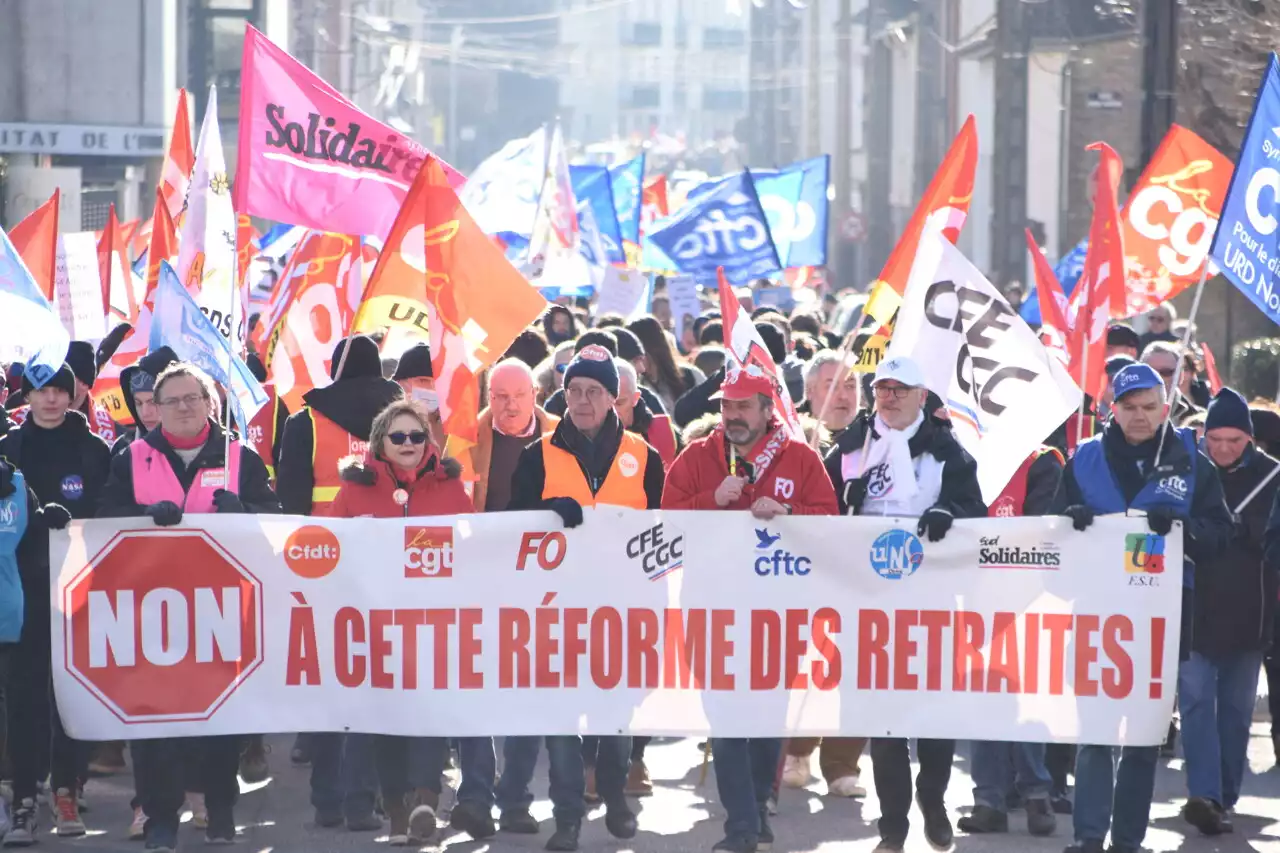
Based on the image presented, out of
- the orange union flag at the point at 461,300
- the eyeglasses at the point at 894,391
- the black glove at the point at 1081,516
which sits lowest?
the black glove at the point at 1081,516

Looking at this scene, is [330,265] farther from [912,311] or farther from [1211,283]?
[1211,283]

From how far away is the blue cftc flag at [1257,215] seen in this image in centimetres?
815

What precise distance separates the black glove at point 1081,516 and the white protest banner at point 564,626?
0.37 feet

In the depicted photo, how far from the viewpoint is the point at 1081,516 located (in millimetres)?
7500

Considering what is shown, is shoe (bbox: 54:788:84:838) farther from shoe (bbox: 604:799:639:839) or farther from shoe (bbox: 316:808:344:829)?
shoe (bbox: 604:799:639:839)

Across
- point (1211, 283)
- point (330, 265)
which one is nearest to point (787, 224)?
point (1211, 283)

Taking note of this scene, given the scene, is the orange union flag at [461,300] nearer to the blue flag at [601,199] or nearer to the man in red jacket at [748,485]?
the man in red jacket at [748,485]

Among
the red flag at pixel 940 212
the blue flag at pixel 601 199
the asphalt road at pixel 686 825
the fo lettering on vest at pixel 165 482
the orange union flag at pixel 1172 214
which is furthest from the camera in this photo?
the blue flag at pixel 601 199

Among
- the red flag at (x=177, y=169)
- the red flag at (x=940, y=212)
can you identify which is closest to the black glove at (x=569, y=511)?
the red flag at (x=940, y=212)

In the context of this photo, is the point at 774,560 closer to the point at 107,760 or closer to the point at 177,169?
the point at 107,760

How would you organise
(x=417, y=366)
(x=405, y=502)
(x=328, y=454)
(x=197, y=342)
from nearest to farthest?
1. (x=405, y=502)
2. (x=328, y=454)
3. (x=197, y=342)
4. (x=417, y=366)

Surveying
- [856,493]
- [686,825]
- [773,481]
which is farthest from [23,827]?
[856,493]

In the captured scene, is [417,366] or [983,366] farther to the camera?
[417,366]

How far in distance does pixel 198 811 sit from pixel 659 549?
2068 mm
